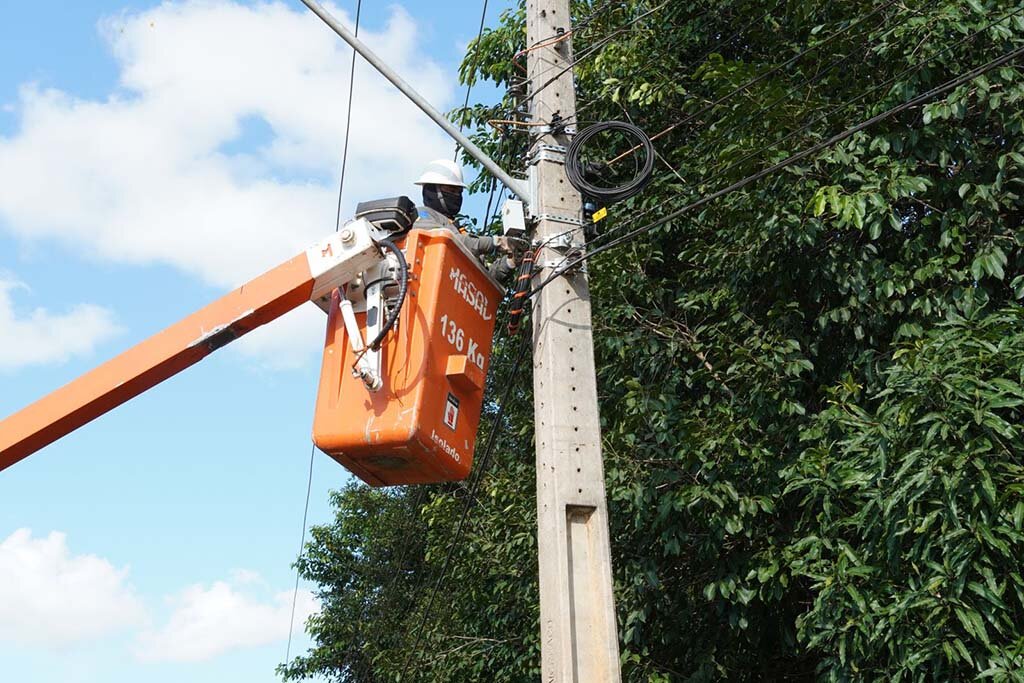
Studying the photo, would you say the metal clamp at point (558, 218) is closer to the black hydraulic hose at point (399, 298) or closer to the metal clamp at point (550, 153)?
the metal clamp at point (550, 153)

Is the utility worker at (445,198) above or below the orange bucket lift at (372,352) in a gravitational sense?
above

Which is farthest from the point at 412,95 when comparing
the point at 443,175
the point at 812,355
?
the point at 812,355

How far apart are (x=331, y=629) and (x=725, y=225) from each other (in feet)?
56.2

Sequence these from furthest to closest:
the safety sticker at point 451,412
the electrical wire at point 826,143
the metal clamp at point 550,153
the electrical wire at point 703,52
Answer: the electrical wire at point 703,52 → the metal clamp at point 550,153 → the safety sticker at point 451,412 → the electrical wire at point 826,143

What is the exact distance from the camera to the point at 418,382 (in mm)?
5688

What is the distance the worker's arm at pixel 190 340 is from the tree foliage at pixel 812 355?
2172 millimetres

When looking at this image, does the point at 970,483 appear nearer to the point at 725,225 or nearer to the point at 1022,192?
the point at 1022,192

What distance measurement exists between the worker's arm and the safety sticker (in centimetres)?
83

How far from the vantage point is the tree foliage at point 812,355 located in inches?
257

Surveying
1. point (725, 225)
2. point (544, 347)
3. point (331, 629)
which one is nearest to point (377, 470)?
point (544, 347)

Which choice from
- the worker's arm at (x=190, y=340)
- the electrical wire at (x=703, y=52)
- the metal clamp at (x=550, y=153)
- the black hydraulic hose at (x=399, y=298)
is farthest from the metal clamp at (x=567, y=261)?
the electrical wire at (x=703, y=52)

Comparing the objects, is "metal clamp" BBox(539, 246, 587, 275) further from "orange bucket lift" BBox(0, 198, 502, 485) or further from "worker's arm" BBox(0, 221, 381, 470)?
"worker's arm" BBox(0, 221, 381, 470)

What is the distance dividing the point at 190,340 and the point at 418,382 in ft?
3.95

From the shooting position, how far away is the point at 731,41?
35.0 ft
